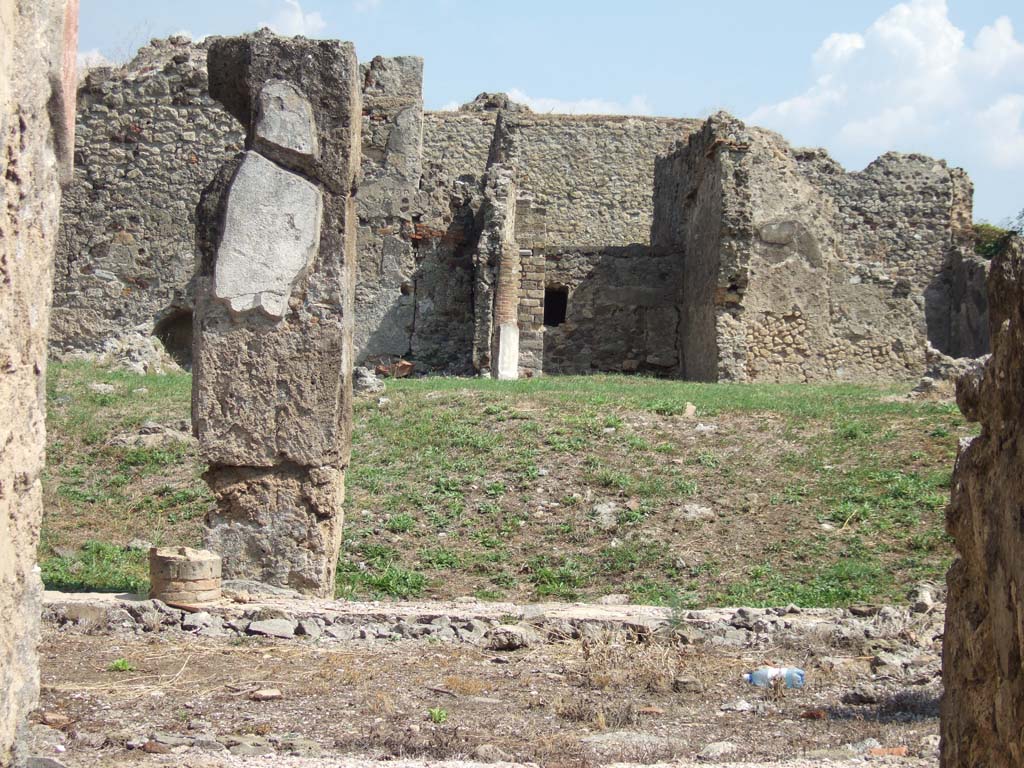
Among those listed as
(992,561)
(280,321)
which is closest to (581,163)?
(280,321)

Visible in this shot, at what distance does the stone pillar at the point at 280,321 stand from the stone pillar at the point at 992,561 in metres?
4.25

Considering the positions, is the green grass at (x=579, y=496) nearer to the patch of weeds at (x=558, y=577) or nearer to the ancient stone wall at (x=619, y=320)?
the patch of weeds at (x=558, y=577)

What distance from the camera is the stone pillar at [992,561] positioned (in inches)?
107

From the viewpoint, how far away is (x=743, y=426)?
420 inches

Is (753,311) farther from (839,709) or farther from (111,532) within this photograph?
(839,709)

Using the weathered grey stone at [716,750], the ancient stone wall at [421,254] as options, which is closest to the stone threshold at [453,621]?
the weathered grey stone at [716,750]

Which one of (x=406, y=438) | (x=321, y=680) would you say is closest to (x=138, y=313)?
(x=406, y=438)

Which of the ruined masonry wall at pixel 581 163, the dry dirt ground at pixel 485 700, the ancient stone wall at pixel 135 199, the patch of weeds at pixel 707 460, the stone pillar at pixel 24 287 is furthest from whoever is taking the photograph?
the ruined masonry wall at pixel 581 163

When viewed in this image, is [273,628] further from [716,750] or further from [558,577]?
[716,750]

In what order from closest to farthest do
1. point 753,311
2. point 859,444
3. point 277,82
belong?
point 277,82
point 859,444
point 753,311

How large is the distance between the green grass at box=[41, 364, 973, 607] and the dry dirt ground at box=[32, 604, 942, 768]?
964 mm

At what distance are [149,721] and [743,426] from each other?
701cm

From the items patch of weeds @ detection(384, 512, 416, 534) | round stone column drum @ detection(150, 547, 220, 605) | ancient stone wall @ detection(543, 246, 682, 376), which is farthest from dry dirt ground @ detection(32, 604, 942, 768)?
ancient stone wall @ detection(543, 246, 682, 376)

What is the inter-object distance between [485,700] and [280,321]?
8.72ft
